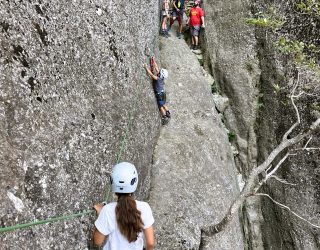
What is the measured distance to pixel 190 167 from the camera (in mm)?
13391

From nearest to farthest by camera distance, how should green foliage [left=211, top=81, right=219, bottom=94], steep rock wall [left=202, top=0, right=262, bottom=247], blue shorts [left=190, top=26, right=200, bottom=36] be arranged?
steep rock wall [left=202, top=0, right=262, bottom=247] < green foliage [left=211, top=81, right=219, bottom=94] < blue shorts [left=190, top=26, right=200, bottom=36]

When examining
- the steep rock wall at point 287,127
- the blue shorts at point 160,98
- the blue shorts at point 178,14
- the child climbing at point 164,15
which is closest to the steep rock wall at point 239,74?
the steep rock wall at point 287,127

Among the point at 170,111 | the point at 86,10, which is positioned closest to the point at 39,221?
the point at 86,10

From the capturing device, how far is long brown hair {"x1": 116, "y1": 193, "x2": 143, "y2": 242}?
5641 millimetres

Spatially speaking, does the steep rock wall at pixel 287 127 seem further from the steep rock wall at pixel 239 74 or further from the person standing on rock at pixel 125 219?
the person standing on rock at pixel 125 219

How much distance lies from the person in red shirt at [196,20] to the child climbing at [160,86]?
640cm

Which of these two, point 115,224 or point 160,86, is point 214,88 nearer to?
point 160,86

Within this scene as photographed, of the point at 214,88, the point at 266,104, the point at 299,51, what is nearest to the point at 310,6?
the point at 299,51

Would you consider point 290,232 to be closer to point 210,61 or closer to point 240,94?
point 240,94

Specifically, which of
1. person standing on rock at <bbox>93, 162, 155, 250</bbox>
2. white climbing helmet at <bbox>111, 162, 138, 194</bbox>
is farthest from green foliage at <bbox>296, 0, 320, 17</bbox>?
person standing on rock at <bbox>93, 162, 155, 250</bbox>

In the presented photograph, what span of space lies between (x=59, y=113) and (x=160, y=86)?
6990mm

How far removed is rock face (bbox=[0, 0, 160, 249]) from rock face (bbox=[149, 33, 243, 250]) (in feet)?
7.16

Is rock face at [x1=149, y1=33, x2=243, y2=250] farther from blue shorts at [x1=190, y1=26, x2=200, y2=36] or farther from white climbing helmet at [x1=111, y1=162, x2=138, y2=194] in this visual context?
white climbing helmet at [x1=111, y1=162, x2=138, y2=194]

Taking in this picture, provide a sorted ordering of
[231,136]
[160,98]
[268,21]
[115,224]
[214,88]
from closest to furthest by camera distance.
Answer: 1. [115,224]
2. [268,21]
3. [160,98]
4. [231,136]
5. [214,88]
